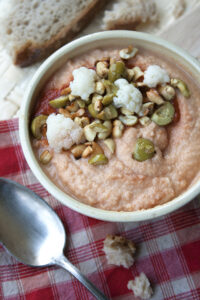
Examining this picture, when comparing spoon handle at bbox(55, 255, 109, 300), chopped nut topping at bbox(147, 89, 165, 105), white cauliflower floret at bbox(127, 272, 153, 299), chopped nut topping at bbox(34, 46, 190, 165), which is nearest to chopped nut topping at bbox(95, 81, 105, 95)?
chopped nut topping at bbox(34, 46, 190, 165)

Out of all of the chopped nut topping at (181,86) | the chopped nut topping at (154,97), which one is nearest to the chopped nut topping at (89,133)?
the chopped nut topping at (154,97)

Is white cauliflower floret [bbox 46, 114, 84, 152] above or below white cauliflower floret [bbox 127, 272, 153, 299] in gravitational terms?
above

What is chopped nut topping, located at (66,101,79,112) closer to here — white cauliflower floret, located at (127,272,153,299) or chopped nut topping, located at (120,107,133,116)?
chopped nut topping, located at (120,107,133,116)

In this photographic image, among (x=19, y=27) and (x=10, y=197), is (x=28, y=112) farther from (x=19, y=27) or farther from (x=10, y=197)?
(x=19, y=27)

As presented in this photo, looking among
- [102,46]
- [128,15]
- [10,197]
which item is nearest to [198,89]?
[102,46]

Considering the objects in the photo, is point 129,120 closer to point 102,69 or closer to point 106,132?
point 106,132

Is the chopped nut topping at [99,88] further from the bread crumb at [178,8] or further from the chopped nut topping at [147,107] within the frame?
the bread crumb at [178,8]
